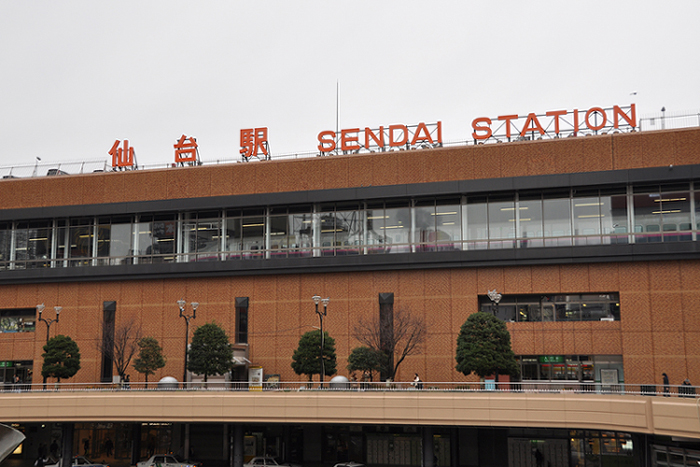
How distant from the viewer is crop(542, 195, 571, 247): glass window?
144 feet

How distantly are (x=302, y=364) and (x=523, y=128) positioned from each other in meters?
21.2

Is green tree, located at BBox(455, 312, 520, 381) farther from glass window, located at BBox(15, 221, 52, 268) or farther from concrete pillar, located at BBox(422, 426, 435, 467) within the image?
glass window, located at BBox(15, 221, 52, 268)

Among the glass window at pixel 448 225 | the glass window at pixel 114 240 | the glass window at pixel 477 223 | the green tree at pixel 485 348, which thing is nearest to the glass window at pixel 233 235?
the glass window at pixel 114 240

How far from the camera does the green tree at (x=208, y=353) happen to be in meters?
41.6

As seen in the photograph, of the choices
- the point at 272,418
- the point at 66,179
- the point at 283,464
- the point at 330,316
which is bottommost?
the point at 283,464

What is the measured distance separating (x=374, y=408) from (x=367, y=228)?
15.2m

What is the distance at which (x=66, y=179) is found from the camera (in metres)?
53.4

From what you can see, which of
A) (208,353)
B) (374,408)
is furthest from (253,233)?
(374,408)

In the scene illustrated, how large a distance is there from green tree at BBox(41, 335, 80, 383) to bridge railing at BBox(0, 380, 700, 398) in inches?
44.2

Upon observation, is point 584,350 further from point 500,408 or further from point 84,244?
point 84,244

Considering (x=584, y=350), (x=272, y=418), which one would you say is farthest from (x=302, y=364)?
(x=584, y=350)

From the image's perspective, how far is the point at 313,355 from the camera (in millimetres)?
41062

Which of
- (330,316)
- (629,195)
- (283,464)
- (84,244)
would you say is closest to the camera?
(283,464)

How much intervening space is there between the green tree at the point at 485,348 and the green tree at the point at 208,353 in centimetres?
1432
